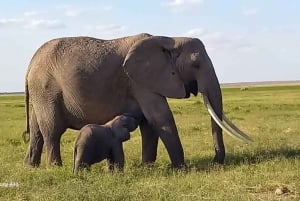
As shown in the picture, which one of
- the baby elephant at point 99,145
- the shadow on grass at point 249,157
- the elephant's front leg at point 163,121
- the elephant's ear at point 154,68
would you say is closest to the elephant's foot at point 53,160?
the baby elephant at point 99,145

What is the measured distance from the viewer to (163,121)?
12.0m

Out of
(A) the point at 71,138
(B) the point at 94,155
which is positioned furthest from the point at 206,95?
(A) the point at 71,138

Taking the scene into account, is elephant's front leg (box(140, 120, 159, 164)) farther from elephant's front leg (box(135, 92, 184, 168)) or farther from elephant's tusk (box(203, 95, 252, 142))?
elephant's tusk (box(203, 95, 252, 142))

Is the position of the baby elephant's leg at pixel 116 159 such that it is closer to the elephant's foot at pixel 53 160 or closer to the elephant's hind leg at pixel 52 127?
the elephant's foot at pixel 53 160

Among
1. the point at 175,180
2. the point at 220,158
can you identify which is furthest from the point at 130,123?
the point at 175,180

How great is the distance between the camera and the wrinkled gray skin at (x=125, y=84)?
12.2 m

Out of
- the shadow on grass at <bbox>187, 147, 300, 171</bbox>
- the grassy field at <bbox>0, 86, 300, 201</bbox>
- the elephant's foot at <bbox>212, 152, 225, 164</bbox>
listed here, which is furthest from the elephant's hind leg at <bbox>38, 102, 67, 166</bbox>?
the elephant's foot at <bbox>212, 152, 225, 164</bbox>

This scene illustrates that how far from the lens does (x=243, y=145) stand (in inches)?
620

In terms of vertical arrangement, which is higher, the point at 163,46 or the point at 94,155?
the point at 163,46

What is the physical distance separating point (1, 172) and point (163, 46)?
13.8 ft

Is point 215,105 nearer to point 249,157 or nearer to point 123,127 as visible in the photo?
point 249,157

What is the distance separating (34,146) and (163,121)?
11.2ft

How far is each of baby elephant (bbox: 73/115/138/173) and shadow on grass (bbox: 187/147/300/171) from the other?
1.47 m

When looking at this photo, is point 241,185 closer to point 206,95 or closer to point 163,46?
point 206,95
